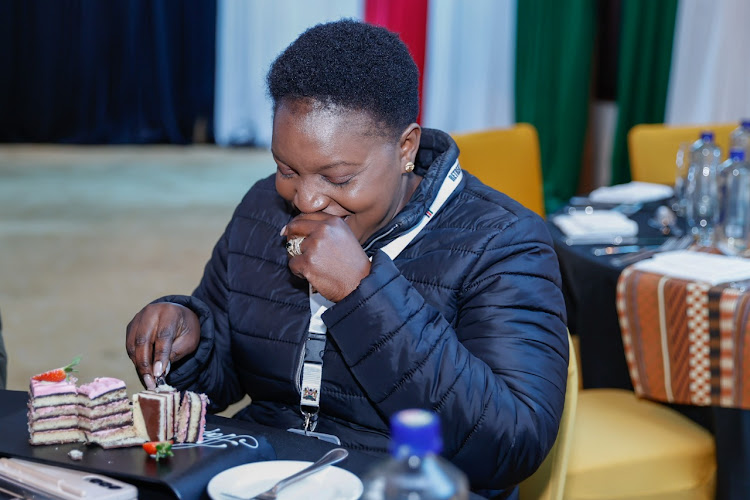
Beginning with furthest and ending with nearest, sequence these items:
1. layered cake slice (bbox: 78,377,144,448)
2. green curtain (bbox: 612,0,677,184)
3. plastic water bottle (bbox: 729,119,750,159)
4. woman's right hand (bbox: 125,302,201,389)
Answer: green curtain (bbox: 612,0,677,184)
plastic water bottle (bbox: 729,119,750,159)
woman's right hand (bbox: 125,302,201,389)
layered cake slice (bbox: 78,377,144,448)

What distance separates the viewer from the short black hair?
136 cm

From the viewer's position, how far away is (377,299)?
50.4 inches

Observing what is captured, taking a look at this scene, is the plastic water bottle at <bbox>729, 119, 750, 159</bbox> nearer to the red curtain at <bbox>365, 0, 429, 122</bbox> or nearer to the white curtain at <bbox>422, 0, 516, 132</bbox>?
the white curtain at <bbox>422, 0, 516, 132</bbox>

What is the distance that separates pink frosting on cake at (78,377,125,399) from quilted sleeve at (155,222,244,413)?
1.02ft

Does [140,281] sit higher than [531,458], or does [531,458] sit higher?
[531,458]

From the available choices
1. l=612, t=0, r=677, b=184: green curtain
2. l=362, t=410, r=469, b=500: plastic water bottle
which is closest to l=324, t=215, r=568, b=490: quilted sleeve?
l=362, t=410, r=469, b=500: plastic water bottle

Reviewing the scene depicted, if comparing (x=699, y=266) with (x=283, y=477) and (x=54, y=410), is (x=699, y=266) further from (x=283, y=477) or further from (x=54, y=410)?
(x=54, y=410)

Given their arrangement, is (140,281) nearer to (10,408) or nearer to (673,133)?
(673,133)

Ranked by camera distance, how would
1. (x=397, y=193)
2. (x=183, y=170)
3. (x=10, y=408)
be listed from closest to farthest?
(x=10, y=408) < (x=397, y=193) < (x=183, y=170)

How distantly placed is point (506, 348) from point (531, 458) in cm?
16

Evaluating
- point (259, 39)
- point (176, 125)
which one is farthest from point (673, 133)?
point (176, 125)

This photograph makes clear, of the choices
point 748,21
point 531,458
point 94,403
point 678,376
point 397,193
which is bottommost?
point 678,376

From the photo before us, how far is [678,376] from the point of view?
2.31 metres

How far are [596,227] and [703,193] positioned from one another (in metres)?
0.37
